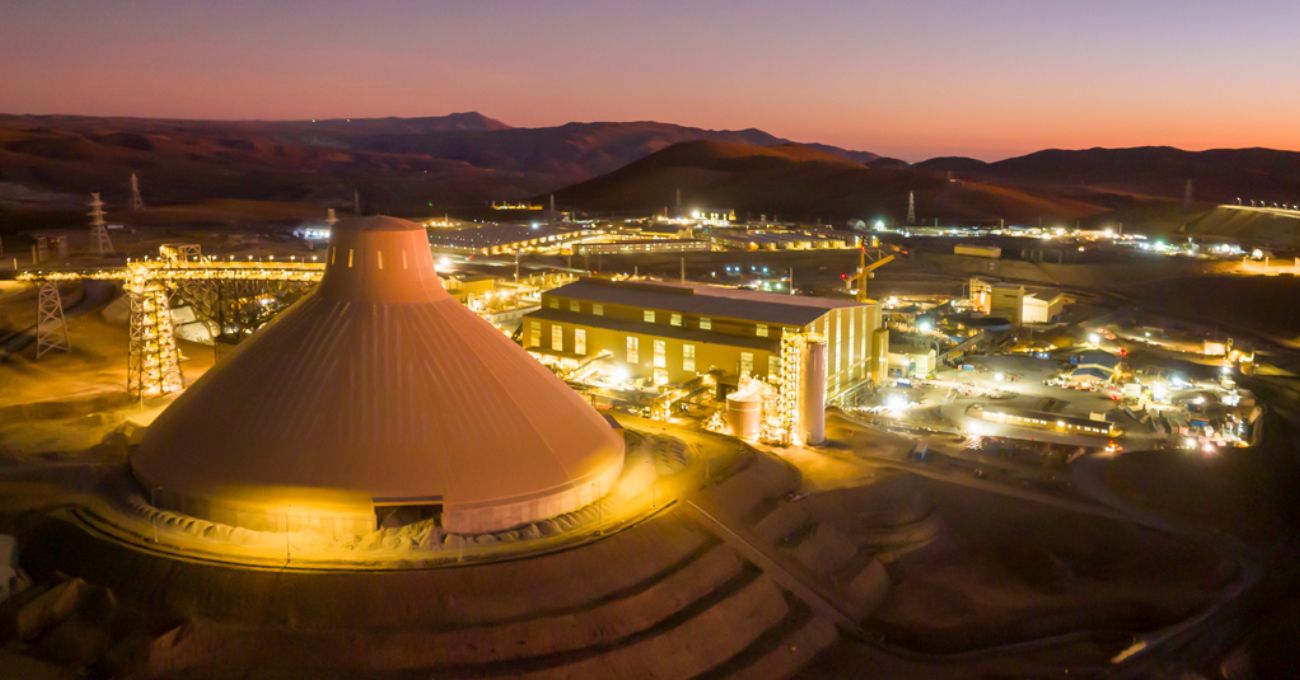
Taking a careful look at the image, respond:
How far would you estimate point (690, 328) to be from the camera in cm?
4219

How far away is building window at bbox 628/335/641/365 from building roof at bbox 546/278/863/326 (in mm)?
1899

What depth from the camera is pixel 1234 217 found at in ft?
394

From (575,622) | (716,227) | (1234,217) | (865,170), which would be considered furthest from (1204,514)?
(865,170)

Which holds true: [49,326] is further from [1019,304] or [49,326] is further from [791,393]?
[1019,304]

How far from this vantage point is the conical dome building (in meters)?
21.5

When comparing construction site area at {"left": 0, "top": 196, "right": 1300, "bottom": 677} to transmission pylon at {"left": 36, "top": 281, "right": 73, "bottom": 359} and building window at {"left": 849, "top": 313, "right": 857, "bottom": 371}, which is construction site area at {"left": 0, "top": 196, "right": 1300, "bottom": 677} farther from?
building window at {"left": 849, "top": 313, "right": 857, "bottom": 371}

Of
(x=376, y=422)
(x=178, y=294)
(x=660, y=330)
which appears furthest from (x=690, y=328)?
(x=178, y=294)

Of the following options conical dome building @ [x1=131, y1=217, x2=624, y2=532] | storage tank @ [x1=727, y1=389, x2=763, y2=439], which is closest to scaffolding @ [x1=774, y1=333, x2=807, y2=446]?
storage tank @ [x1=727, y1=389, x2=763, y2=439]

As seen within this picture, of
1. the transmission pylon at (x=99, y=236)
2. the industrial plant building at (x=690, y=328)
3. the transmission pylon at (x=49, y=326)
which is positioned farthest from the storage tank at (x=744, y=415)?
the transmission pylon at (x=99, y=236)

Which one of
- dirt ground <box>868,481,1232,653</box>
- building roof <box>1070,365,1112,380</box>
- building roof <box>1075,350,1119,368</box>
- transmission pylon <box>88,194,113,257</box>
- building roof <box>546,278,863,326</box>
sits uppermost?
transmission pylon <box>88,194,113,257</box>

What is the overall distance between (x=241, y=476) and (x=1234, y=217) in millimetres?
128274

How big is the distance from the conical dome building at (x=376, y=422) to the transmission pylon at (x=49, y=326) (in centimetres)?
1952

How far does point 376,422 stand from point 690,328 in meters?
21.4

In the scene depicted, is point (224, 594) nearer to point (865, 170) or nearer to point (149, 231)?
point (149, 231)
